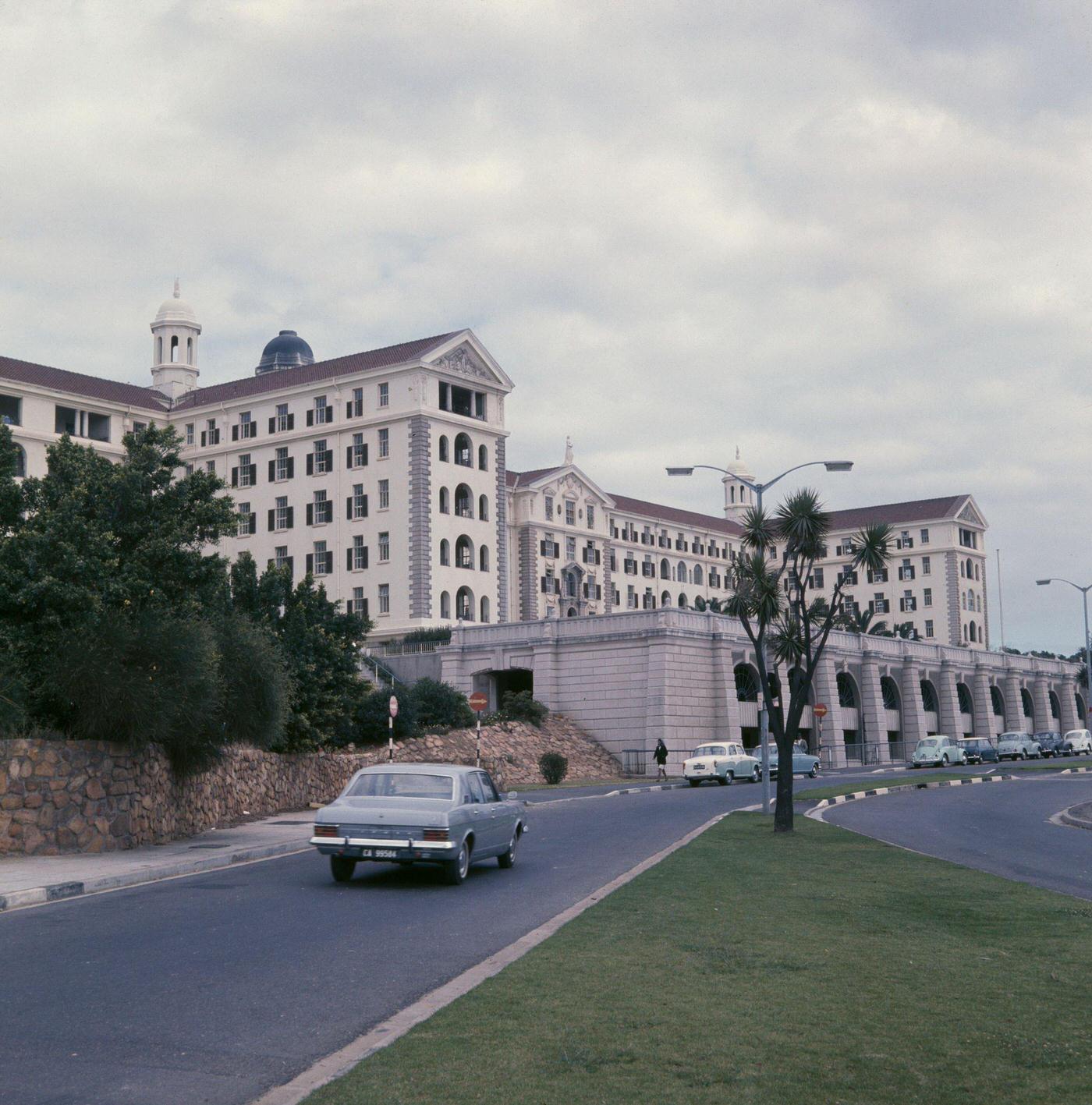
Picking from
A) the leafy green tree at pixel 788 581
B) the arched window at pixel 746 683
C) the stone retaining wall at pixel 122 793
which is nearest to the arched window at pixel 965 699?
the arched window at pixel 746 683

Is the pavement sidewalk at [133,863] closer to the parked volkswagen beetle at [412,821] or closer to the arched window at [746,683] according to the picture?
the parked volkswagen beetle at [412,821]

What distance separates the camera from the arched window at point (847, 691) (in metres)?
77.3

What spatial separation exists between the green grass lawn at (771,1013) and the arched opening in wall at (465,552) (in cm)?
6838

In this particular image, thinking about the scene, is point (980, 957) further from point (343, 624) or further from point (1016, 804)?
point (343, 624)

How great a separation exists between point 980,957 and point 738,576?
16.3 meters

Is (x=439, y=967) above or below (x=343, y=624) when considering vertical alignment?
below

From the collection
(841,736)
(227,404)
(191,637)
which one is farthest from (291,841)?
(227,404)

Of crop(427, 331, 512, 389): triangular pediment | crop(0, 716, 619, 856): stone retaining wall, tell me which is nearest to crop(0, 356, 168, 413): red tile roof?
crop(427, 331, 512, 389): triangular pediment

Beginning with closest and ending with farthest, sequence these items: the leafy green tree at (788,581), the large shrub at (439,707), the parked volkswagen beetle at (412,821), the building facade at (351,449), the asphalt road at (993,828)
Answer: the parked volkswagen beetle at (412,821) → the asphalt road at (993,828) → the leafy green tree at (788,581) → the large shrub at (439,707) → the building facade at (351,449)

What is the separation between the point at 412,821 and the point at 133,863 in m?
4.77

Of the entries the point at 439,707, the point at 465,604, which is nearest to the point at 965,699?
the point at 465,604

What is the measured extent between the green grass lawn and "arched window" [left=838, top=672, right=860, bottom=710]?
211ft

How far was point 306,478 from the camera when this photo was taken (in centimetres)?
8500

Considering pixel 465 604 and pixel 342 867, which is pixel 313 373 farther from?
pixel 342 867
